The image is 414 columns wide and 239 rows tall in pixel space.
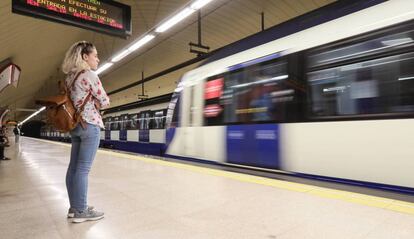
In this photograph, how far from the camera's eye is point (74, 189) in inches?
85.9

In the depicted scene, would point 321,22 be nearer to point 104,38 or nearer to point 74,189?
point 74,189

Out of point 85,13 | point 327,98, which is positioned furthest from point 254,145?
point 85,13

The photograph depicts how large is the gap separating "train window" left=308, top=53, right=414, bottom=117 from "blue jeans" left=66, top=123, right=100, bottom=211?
3012 millimetres

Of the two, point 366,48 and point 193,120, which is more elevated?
point 366,48

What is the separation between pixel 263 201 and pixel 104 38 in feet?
39.3

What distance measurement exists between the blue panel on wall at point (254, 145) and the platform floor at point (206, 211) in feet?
3.18

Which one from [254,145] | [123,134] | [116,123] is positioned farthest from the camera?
[116,123]

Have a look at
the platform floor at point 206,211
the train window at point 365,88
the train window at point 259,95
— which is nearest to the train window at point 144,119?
the train window at point 259,95

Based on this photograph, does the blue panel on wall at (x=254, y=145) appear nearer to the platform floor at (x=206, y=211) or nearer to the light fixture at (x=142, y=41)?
the platform floor at (x=206, y=211)

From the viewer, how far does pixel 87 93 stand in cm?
217

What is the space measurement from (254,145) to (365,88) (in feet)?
6.44

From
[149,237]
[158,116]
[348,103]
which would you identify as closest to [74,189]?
[149,237]

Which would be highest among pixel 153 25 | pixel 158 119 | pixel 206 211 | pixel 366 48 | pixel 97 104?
pixel 153 25

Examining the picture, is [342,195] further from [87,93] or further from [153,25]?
[153,25]
